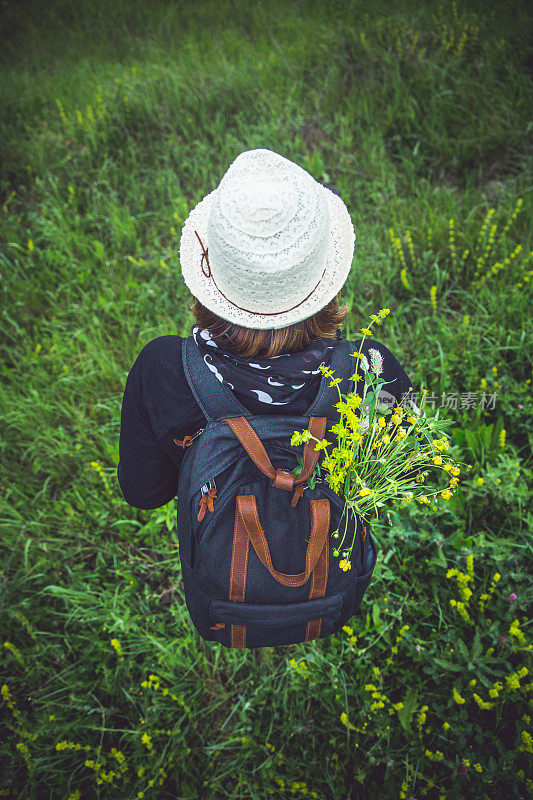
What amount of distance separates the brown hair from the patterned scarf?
0.07 feet

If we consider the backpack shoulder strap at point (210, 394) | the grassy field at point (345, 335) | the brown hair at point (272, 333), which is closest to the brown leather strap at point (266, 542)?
the backpack shoulder strap at point (210, 394)

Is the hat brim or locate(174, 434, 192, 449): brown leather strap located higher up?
the hat brim

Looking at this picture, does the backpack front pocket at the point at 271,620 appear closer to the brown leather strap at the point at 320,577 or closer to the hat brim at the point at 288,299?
the brown leather strap at the point at 320,577

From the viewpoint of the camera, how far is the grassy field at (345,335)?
70.5 inches

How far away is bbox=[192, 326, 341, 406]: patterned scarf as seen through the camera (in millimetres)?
1166

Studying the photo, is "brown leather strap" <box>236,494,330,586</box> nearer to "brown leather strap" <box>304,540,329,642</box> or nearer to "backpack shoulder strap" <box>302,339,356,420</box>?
"brown leather strap" <box>304,540,329,642</box>

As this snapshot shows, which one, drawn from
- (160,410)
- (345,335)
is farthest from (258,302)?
(345,335)

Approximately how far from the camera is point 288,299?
119 cm

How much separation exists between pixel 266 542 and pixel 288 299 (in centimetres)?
64

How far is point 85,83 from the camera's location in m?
4.48

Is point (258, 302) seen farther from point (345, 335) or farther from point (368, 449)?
point (345, 335)

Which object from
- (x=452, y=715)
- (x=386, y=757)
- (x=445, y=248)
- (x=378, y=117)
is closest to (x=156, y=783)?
(x=386, y=757)

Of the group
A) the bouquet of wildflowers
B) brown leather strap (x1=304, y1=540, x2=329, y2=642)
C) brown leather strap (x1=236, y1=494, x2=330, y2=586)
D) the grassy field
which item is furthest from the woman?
the grassy field

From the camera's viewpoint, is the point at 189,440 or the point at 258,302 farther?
the point at 189,440
